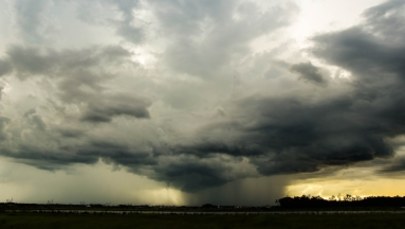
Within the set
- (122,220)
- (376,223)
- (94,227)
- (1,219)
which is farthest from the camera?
(1,219)

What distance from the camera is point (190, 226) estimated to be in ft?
344

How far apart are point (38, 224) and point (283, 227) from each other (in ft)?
220

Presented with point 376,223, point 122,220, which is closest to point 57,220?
point 122,220

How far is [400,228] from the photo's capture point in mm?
92312

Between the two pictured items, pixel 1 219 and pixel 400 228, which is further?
pixel 1 219

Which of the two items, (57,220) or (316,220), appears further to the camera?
(57,220)

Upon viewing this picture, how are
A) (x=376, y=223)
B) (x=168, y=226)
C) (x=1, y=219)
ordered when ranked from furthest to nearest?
(x=1, y=219), (x=168, y=226), (x=376, y=223)

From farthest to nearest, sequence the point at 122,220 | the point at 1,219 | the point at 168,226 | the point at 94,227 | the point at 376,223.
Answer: the point at 1,219 < the point at 122,220 < the point at 94,227 < the point at 168,226 < the point at 376,223

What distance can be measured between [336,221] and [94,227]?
2264 inches

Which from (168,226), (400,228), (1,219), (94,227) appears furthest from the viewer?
(1,219)

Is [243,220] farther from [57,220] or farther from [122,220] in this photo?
[57,220]

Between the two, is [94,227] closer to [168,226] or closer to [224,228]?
[168,226]

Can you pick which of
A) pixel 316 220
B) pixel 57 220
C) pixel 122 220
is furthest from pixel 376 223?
pixel 57 220

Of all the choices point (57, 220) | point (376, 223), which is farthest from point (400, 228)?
point (57, 220)
